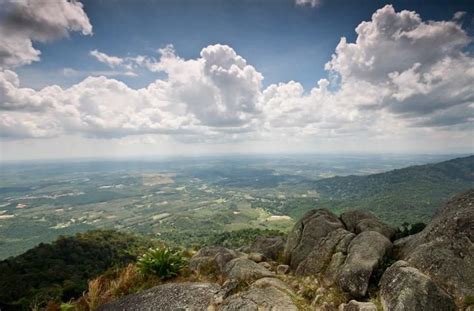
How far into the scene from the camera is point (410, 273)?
9.53 m

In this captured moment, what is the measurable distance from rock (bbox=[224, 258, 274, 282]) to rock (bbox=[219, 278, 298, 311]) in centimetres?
83

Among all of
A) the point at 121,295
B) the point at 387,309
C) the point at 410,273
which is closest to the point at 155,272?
the point at 121,295

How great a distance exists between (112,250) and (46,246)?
788 inches

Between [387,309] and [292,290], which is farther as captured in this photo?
[292,290]

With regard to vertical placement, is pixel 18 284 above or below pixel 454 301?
below

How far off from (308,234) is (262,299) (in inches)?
300

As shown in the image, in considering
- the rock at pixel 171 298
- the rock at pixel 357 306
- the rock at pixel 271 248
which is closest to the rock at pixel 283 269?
the rock at pixel 271 248

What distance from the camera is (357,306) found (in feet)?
30.6

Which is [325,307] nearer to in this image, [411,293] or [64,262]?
[411,293]

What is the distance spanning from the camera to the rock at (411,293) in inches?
335

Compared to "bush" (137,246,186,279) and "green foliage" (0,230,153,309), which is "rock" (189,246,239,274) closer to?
"bush" (137,246,186,279)

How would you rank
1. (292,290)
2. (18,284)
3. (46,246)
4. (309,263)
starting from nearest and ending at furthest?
(292,290), (309,263), (18,284), (46,246)

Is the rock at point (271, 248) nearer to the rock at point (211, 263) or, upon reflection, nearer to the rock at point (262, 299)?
the rock at point (211, 263)

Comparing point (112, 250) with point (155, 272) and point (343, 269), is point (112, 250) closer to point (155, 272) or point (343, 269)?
point (155, 272)
